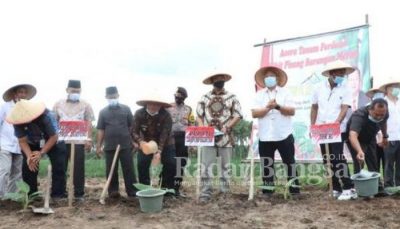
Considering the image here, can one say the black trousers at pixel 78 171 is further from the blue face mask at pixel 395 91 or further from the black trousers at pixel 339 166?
the blue face mask at pixel 395 91

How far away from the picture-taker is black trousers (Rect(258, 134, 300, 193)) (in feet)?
18.7

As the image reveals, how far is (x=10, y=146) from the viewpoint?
5.65m

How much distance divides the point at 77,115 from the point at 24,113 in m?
0.96

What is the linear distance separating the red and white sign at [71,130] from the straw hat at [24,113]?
0.35 m

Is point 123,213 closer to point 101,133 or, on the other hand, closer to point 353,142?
point 101,133

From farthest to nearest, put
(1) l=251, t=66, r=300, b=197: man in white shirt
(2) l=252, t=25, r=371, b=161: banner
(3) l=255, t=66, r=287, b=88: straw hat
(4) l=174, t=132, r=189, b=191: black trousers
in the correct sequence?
(2) l=252, t=25, r=371, b=161: banner, (4) l=174, t=132, r=189, b=191: black trousers, (3) l=255, t=66, r=287, b=88: straw hat, (1) l=251, t=66, r=300, b=197: man in white shirt

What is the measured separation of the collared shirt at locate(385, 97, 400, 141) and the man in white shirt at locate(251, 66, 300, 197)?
1419 millimetres

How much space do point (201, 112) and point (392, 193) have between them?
2.64m

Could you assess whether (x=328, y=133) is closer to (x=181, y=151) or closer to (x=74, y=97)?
(x=181, y=151)

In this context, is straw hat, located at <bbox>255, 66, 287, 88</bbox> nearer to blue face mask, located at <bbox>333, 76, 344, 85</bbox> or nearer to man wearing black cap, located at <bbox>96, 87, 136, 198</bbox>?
blue face mask, located at <bbox>333, 76, 344, 85</bbox>

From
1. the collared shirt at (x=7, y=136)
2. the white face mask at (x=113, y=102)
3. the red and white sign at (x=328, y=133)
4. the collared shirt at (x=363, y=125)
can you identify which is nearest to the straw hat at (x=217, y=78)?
the white face mask at (x=113, y=102)

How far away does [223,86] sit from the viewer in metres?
6.00

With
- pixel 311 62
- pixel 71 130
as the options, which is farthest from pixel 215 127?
pixel 311 62

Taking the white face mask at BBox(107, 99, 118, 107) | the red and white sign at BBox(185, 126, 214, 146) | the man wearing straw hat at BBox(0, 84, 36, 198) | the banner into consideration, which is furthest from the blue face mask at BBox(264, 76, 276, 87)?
the man wearing straw hat at BBox(0, 84, 36, 198)
